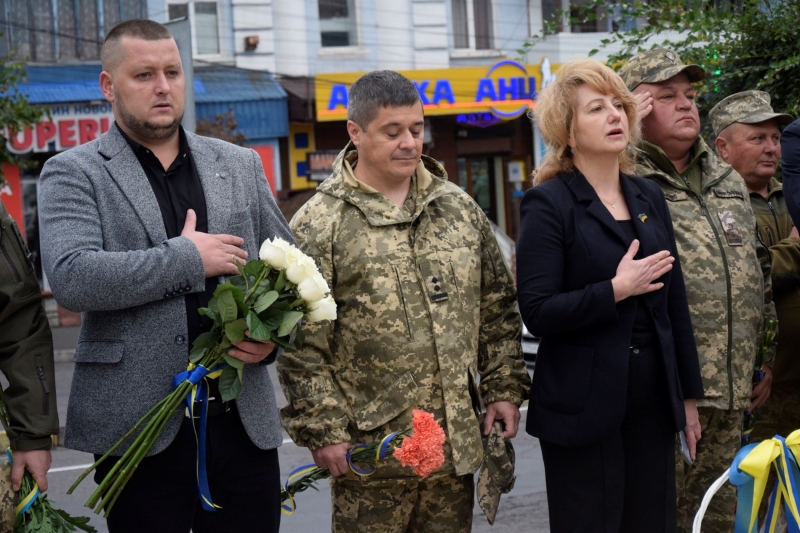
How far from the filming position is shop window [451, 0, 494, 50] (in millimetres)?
22062

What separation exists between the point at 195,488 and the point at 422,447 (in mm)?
714

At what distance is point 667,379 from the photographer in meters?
3.33

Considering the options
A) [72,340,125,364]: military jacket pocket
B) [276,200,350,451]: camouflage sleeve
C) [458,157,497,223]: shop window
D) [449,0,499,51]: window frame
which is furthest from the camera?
[458,157,497,223]: shop window

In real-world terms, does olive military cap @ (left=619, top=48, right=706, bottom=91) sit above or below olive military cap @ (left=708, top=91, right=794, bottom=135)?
above

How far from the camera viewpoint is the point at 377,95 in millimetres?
3492

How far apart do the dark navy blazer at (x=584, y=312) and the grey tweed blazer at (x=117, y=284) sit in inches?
38.0

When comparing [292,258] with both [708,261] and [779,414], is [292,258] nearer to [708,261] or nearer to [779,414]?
[708,261]

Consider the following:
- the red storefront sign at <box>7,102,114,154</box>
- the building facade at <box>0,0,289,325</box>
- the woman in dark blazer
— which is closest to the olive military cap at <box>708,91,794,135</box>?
the woman in dark blazer

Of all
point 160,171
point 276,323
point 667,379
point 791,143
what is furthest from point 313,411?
point 791,143

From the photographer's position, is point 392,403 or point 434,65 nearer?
point 392,403

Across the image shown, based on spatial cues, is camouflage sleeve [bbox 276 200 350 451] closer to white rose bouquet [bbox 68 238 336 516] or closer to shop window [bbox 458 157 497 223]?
white rose bouquet [bbox 68 238 336 516]

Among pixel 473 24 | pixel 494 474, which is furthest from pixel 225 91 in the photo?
pixel 494 474

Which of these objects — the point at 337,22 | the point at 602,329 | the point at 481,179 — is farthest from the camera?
the point at 481,179

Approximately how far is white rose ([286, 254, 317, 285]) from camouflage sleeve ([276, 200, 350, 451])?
50 cm
